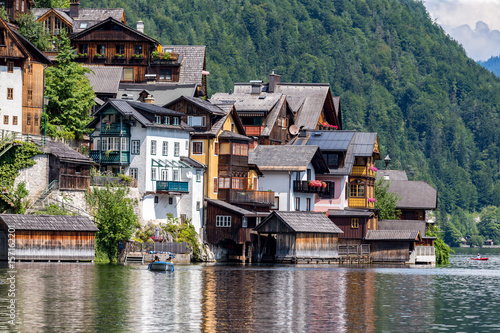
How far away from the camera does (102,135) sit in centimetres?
9662

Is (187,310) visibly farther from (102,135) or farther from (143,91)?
(143,91)

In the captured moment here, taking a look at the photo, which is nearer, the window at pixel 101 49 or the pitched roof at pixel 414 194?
the window at pixel 101 49

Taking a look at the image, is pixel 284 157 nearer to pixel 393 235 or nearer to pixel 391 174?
pixel 393 235

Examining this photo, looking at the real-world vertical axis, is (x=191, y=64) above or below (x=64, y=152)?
above

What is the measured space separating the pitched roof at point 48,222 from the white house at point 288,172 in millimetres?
28315

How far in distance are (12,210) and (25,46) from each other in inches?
754

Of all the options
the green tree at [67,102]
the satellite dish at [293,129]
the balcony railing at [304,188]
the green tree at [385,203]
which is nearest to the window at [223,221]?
the balcony railing at [304,188]

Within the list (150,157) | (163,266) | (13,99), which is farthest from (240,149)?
(163,266)

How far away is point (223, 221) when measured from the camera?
97.6 metres

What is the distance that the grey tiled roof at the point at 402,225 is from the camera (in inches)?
4488

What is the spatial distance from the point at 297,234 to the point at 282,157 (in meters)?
13.8

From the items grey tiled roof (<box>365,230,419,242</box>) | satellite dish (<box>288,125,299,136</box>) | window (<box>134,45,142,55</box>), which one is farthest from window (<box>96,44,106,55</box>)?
grey tiled roof (<box>365,230,419,242</box>)

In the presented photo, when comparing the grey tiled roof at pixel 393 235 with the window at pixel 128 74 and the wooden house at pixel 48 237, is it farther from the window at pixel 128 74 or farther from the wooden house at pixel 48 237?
A: the wooden house at pixel 48 237

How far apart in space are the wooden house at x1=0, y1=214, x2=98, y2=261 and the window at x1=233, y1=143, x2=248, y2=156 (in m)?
22.9
